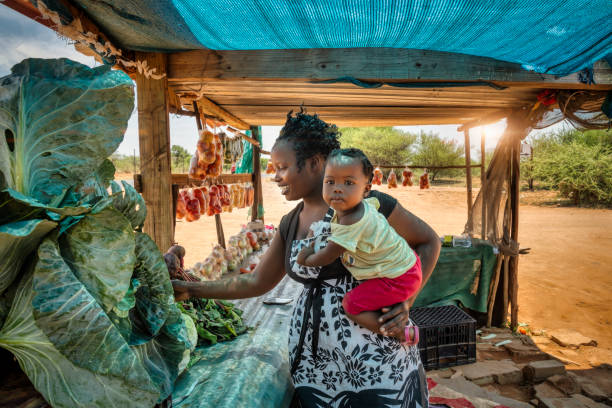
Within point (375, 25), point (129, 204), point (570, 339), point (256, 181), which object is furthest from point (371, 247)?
point (256, 181)

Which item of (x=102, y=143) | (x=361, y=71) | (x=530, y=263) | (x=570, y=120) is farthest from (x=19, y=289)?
(x=530, y=263)

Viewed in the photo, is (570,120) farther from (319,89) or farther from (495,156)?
(319,89)

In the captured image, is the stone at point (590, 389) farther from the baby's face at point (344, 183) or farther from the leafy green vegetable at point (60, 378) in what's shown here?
the leafy green vegetable at point (60, 378)

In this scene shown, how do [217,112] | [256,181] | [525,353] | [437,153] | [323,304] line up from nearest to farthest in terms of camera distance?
[323,304], [525,353], [217,112], [256,181], [437,153]

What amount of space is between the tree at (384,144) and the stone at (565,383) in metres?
22.7

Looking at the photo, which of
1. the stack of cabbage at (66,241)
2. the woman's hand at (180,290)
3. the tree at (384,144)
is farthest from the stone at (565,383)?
the tree at (384,144)

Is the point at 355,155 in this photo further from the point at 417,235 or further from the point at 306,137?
the point at 417,235

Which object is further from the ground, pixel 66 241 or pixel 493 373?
pixel 66 241

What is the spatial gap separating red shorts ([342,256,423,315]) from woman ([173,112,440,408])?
0.16 ft

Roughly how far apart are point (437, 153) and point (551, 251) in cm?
1601

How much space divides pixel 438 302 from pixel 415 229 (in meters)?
4.10

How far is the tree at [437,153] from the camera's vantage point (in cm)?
2552

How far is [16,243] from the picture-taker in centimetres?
77

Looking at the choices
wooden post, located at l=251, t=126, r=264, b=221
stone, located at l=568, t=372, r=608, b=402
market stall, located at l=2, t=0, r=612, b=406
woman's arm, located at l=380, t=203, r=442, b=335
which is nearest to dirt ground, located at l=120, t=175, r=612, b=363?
stone, located at l=568, t=372, r=608, b=402
